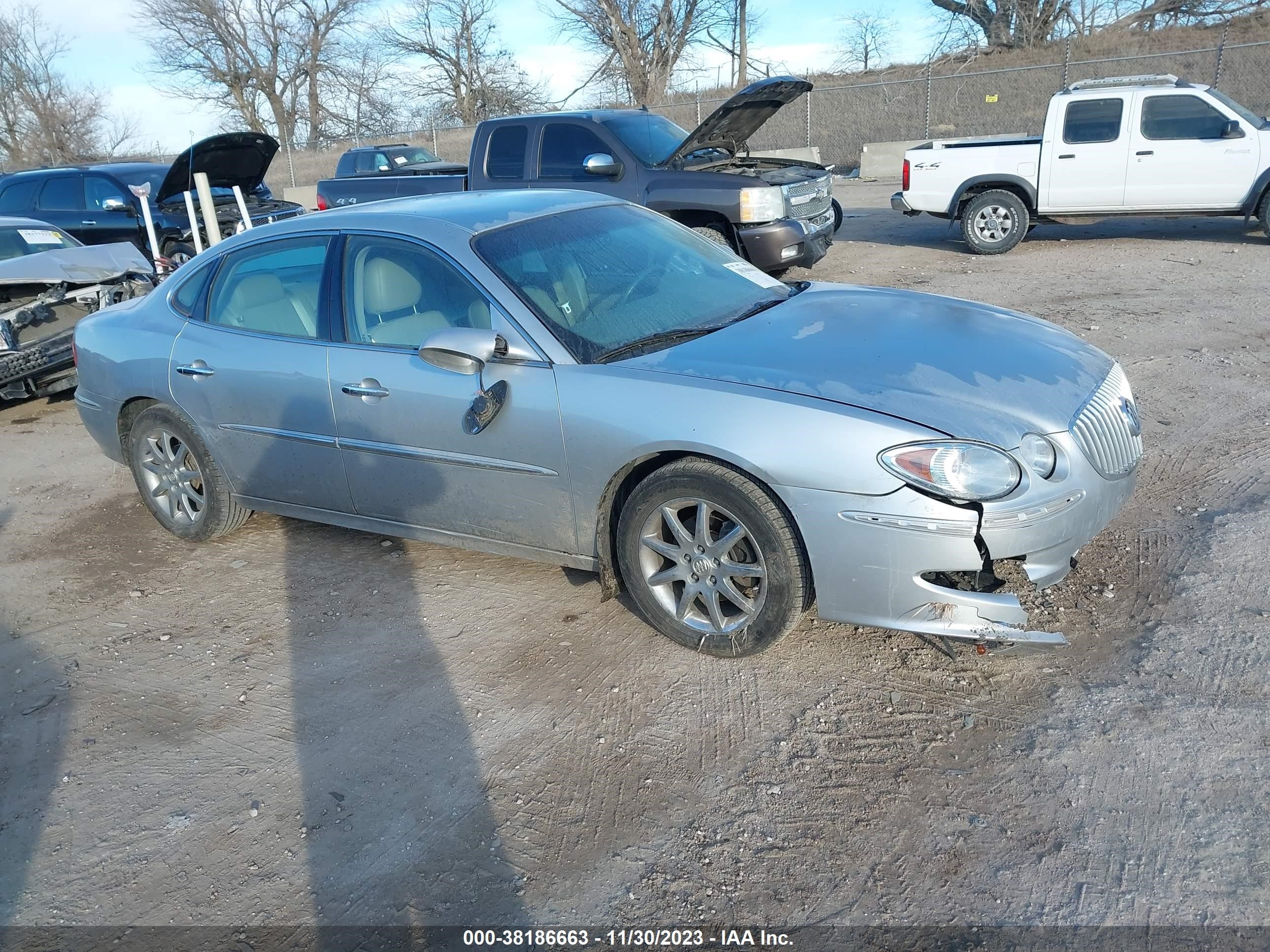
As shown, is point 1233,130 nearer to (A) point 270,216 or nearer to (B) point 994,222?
(B) point 994,222

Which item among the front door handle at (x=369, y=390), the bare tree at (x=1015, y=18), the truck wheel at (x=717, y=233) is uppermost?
the bare tree at (x=1015, y=18)

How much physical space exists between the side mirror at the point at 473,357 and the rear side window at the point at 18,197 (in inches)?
487

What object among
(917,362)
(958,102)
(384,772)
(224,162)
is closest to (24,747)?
(384,772)

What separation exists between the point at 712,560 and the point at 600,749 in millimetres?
772

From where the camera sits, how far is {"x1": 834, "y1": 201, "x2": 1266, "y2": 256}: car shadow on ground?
11969mm

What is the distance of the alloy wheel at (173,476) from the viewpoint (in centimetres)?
502

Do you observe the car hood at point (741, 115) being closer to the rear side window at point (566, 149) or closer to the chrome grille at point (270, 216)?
the rear side window at point (566, 149)

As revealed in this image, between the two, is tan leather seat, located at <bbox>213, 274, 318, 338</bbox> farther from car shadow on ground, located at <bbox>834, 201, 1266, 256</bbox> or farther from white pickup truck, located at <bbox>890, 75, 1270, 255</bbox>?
car shadow on ground, located at <bbox>834, 201, 1266, 256</bbox>

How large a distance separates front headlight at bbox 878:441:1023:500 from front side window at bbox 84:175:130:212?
41.9 feet

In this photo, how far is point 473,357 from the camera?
12.1 ft

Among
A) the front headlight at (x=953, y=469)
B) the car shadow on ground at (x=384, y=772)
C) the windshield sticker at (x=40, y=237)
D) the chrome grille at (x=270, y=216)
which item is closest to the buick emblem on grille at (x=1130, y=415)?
the front headlight at (x=953, y=469)

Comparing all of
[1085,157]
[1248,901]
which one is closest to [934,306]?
[1248,901]

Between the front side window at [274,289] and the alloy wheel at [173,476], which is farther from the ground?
the front side window at [274,289]

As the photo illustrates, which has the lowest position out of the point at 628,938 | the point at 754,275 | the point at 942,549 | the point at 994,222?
the point at 628,938
